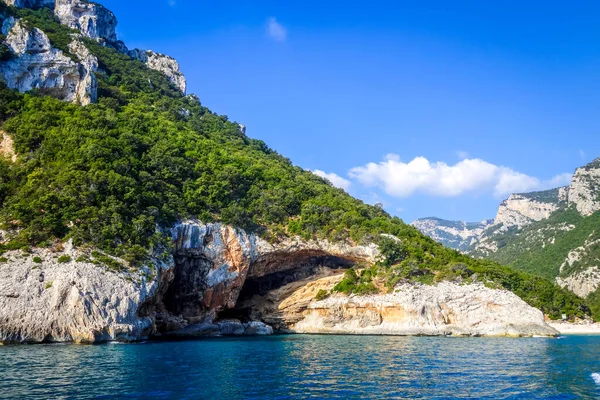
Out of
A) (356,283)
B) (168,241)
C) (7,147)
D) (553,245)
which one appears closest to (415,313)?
(356,283)

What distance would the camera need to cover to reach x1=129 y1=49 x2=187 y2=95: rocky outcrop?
356ft

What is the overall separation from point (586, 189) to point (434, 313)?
105345 millimetres

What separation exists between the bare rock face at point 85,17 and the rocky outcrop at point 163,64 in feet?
26.9

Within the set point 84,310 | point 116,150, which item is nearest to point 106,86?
point 116,150

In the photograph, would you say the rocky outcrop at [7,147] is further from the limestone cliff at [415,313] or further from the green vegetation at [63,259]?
the limestone cliff at [415,313]

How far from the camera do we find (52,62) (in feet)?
220

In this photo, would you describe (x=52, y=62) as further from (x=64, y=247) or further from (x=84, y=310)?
(x=84, y=310)

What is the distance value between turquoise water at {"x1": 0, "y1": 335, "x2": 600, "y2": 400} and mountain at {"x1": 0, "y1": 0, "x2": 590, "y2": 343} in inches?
288

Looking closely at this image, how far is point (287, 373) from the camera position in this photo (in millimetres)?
22578

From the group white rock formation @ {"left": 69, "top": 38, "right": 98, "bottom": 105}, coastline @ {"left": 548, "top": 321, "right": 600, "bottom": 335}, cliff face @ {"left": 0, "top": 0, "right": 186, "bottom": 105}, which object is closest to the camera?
cliff face @ {"left": 0, "top": 0, "right": 186, "bottom": 105}

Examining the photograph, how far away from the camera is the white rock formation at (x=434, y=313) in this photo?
172 ft

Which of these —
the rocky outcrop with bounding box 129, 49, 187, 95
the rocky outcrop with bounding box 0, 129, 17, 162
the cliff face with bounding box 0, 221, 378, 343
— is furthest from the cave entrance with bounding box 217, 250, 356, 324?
the rocky outcrop with bounding box 129, 49, 187, 95

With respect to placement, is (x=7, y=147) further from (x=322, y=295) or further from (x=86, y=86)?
(x=322, y=295)

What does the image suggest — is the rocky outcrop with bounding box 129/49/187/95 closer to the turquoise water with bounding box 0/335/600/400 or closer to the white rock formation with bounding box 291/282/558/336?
the white rock formation with bounding box 291/282/558/336
